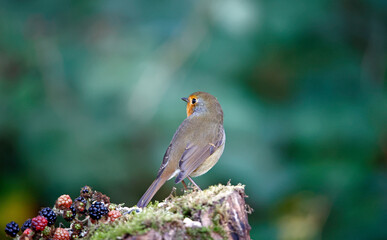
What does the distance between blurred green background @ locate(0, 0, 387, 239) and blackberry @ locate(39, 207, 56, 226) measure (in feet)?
6.23

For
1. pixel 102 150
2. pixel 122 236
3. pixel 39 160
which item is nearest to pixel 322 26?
pixel 102 150

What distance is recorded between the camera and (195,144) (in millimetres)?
3707

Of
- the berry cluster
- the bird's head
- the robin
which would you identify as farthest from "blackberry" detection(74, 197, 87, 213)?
the bird's head

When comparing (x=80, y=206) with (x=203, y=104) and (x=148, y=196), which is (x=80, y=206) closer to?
(x=148, y=196)

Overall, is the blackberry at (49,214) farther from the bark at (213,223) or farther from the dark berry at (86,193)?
the bark at (213,223)

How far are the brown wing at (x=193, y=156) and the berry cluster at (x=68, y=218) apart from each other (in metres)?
0.95

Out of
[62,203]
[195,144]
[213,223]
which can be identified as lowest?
[213,223]

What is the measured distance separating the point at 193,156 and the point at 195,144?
14 centimetres

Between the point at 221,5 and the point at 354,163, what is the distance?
6.22 ft

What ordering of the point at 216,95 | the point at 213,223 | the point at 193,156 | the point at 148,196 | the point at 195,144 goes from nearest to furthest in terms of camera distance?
the point at 213,223, the point at 148,196, the point at 193,156, the point at 195,144, the point at 216,95

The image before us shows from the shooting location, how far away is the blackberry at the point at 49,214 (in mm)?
2385

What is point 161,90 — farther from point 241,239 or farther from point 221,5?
point 241,239

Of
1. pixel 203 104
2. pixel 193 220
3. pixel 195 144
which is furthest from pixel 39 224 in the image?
pixel 203 104

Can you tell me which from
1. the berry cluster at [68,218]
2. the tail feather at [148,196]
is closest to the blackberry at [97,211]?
the berry cluster at [68,218]
